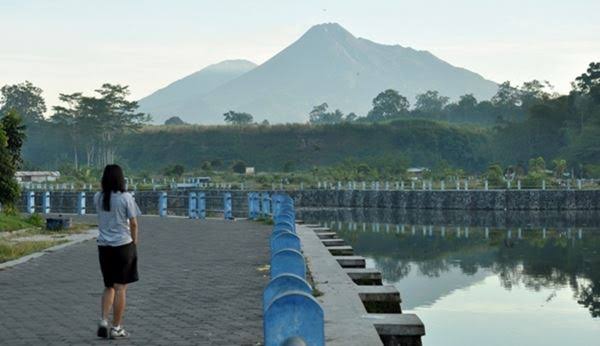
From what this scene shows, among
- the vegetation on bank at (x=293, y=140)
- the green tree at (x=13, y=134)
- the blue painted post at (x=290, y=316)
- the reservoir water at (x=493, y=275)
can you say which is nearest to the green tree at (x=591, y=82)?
the vegetation on bank at (x=293, y=140)

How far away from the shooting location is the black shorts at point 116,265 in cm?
951

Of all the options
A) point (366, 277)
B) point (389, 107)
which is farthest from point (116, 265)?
point (389, 107)

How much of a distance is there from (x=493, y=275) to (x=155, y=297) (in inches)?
424

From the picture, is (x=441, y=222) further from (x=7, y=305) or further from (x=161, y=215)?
(x=7, y=305)

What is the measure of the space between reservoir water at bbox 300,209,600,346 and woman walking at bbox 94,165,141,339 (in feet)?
17.6

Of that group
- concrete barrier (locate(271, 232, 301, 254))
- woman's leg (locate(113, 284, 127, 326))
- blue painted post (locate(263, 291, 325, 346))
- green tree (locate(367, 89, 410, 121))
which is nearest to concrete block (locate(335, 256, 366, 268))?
concrete barrier (locate(271, 232, 301, 254))

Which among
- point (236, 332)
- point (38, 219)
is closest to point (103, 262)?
point (236, 332)

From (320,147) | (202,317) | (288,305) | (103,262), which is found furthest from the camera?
(320,147)

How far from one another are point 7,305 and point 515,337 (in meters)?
6.93

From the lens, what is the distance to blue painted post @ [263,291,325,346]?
5.32 meters

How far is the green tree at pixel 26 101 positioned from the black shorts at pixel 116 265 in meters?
137

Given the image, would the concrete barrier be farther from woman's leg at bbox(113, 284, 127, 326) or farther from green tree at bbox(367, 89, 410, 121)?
green tree at bbox(367, 89, 410, 121)

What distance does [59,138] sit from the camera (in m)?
134

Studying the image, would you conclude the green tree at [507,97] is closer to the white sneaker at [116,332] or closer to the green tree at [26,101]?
the green tree at [26,101]
